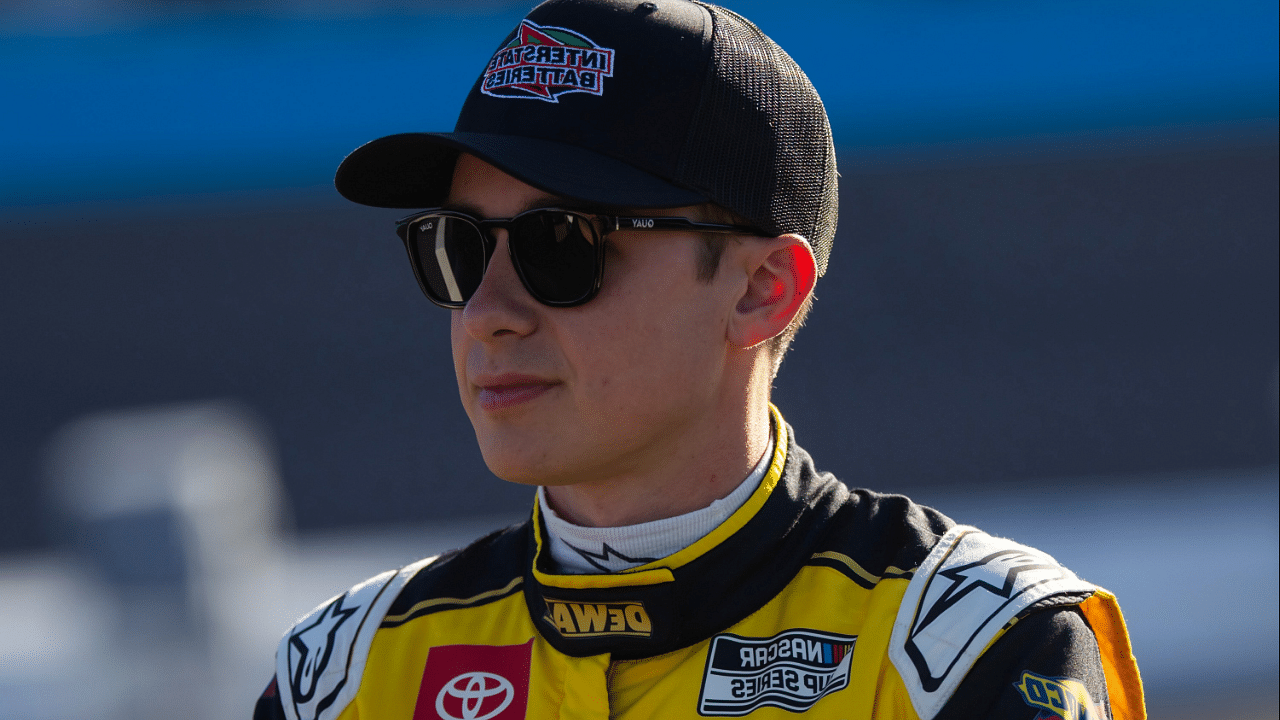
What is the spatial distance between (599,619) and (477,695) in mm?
224

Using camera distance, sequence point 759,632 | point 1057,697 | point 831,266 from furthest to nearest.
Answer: point 831,266 < point 759,632 < point 1057,697

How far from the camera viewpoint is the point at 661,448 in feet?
5.47

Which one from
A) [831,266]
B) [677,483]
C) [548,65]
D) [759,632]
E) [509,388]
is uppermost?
[548,65]

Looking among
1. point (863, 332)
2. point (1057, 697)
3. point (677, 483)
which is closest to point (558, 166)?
point (677, 483)

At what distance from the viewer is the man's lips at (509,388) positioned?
159 centimetres

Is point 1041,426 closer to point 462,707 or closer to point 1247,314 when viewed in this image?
point 1247,314

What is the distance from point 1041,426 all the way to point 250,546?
4.98 metres

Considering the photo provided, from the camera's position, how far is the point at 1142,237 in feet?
27.1

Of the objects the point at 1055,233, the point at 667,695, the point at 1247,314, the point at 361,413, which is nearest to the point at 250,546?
the point at 361,413

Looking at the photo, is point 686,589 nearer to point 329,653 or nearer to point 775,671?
point 775,671

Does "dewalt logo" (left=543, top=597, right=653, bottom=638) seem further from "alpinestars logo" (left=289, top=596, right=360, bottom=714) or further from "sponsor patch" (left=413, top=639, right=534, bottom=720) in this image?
"alpinestars logo" (left=289, top=596, right=360, bottom=714)

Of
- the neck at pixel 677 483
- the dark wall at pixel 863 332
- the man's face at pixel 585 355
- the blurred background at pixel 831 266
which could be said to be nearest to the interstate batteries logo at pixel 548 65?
the man's face at pixel 585 355

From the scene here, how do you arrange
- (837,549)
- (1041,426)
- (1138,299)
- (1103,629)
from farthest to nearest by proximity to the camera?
1. (1138,299)
2. (1041,426)
3. (837,549)
4. (1103,629)

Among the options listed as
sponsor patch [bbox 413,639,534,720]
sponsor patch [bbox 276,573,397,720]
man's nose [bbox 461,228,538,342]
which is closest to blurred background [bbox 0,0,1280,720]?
sponsor patch [bbox 276,573,397,720]
